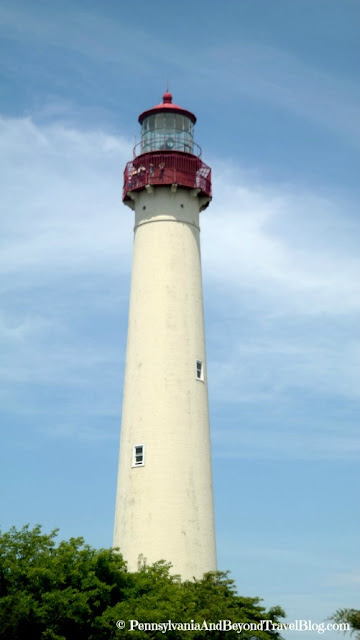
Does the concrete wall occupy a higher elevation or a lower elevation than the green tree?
higher

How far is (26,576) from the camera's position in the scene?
35375 millimetres

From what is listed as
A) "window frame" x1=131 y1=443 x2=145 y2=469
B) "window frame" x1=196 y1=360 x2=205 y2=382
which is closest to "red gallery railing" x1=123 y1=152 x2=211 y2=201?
"window frame" x1=196 y1=360 x2=205 y2=382

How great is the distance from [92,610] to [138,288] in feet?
49.5

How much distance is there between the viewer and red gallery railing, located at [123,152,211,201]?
4500cm

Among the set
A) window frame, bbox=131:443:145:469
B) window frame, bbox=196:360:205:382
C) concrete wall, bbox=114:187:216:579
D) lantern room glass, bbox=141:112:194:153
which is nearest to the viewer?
concrete wall, bbox=114:187:216:579

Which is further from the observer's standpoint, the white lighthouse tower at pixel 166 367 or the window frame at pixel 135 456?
the window frame at pixel 135 456

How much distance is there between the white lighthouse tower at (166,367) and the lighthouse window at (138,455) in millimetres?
43

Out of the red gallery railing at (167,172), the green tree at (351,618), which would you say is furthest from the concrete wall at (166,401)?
the green tree at (351,618)

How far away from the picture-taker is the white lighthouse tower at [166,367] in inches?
1612

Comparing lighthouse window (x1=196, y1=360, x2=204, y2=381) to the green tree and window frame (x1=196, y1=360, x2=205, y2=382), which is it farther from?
the green tree

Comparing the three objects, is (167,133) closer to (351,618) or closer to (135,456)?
(135,456)

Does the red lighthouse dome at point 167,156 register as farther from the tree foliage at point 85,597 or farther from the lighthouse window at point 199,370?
the tree foliage at point 85,597

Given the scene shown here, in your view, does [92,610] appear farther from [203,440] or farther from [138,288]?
[138,288]

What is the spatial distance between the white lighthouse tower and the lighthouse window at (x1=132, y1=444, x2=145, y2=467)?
0.04 meters
